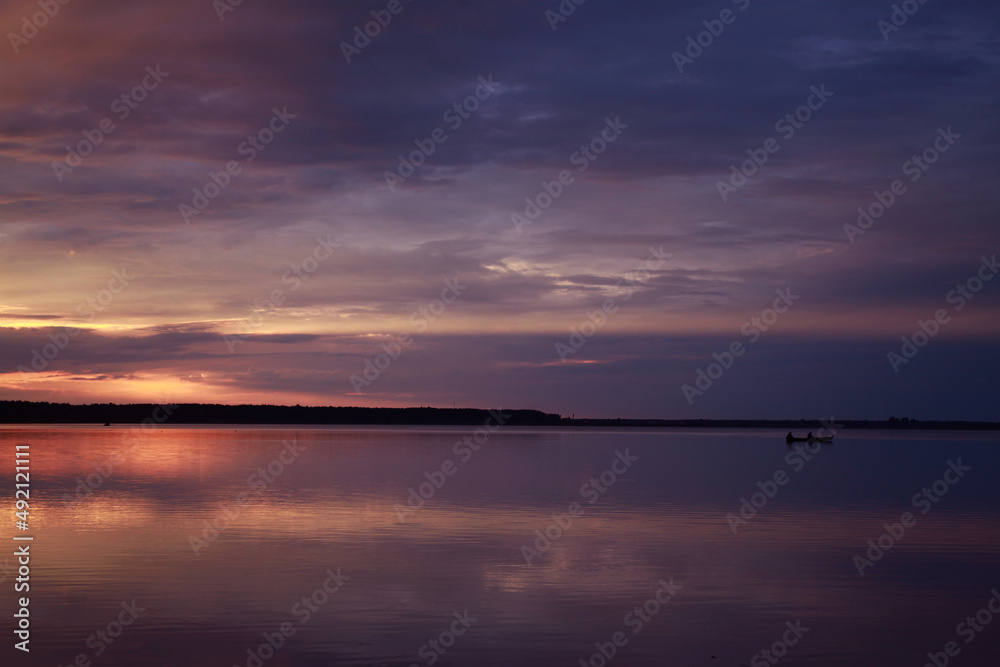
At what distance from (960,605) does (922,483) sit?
29.6m

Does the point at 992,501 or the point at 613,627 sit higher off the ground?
the point at 992,501

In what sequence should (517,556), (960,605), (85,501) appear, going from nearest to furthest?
1. (960,605)
2. (517,556)
3. (85,501)

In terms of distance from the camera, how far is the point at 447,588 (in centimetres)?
1655

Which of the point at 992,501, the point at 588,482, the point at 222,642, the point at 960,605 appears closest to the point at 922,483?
the point at 992,501

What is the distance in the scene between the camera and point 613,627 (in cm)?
1405

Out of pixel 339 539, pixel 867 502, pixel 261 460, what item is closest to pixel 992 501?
pixel 867 502

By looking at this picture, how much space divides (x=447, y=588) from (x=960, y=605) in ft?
30.2

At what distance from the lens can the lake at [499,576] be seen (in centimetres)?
1300

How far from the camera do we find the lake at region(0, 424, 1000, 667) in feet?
42.7

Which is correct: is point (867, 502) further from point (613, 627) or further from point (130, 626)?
point (130, 626)

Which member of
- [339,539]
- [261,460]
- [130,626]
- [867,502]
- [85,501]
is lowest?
[130,626]

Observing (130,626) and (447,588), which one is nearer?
(130,626)

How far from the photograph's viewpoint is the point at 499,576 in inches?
700

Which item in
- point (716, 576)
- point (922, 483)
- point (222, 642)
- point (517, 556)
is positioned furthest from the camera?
point (922, 483)
